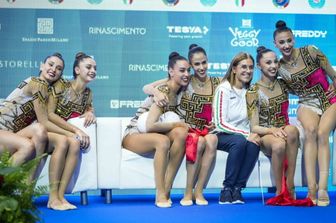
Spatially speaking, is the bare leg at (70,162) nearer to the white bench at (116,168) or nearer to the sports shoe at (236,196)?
the white bench at (116,168)

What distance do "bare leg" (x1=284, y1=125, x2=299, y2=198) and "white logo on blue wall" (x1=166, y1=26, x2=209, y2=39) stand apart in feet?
6.07

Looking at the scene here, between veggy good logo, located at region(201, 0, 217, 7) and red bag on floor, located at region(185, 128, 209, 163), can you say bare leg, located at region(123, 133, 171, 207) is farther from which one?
veggy good logo, located at region(201, 0, 217, 7)

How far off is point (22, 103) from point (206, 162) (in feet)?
4.47

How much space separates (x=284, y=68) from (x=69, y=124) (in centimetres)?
164

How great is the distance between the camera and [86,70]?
194 inches

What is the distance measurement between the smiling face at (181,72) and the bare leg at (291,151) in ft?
2.63

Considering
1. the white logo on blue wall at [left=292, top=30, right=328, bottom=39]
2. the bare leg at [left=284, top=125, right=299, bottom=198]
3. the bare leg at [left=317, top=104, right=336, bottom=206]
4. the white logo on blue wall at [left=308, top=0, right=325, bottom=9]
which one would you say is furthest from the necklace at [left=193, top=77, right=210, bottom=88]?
the white logo on blue wall at [left=308, top=0, right=325, bottom=9]

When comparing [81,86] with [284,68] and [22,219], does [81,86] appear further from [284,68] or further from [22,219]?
[22,219]

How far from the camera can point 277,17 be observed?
20.9ft

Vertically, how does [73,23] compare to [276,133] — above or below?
above

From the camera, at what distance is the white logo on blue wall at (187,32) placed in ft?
20.7

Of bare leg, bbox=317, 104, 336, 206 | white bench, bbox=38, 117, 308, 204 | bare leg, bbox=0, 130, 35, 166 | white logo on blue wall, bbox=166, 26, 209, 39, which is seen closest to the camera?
bare leg, bbox=0, 130, 35, 166

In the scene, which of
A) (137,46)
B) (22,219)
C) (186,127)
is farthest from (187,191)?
(22,219)

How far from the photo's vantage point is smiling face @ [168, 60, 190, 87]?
4.80 meters
